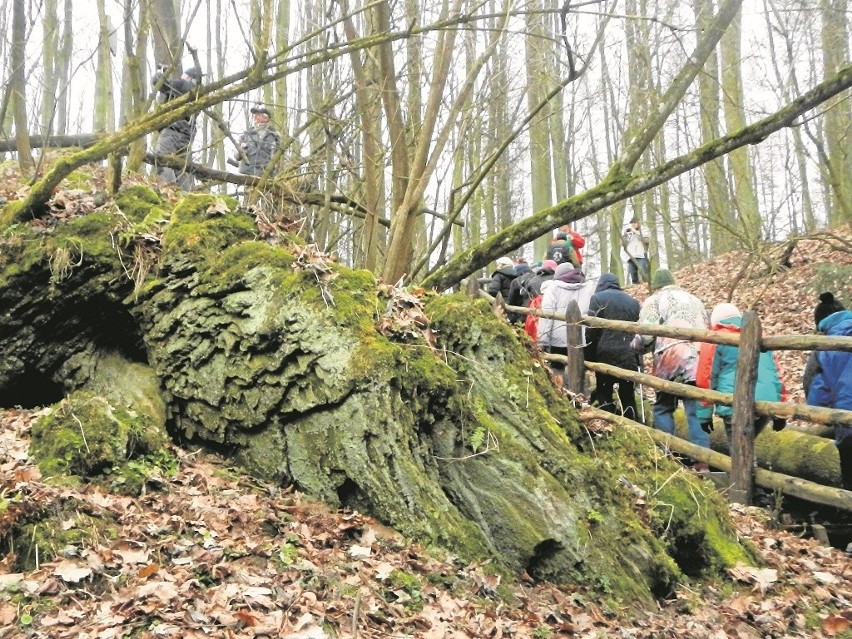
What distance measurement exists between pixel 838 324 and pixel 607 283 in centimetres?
271

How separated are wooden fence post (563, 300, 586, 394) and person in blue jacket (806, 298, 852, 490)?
8.20 ft

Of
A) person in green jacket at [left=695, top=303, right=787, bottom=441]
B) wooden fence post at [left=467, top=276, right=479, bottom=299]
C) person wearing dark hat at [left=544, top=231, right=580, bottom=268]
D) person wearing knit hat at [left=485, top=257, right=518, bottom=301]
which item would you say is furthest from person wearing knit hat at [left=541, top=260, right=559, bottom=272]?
person in green jacket at [left=695, top=303, right=787, bottom=441]

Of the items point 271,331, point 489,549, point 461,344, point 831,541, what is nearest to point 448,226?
point 461,344

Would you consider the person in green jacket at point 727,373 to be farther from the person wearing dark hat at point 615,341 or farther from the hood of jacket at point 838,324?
the person wearing dark hat at point 615,341

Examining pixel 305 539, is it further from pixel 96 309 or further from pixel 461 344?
pixel 96 309

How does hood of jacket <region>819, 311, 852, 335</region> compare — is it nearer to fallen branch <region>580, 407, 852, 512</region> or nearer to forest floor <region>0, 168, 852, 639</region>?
fallen branch <region>580, 407, 852, 512</region>

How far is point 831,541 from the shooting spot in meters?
6.18

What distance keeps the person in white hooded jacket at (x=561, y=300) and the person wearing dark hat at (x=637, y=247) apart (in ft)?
30.6

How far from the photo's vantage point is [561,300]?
8.88 m

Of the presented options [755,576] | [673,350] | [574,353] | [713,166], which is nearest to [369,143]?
[574,353]

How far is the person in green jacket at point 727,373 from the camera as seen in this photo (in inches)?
261

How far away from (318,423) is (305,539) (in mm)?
726

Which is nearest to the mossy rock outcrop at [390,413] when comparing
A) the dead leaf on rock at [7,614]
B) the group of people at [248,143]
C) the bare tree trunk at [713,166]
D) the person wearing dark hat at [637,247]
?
the dead leaf on rock at [7,614]

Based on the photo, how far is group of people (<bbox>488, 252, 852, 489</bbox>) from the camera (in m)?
6.14
